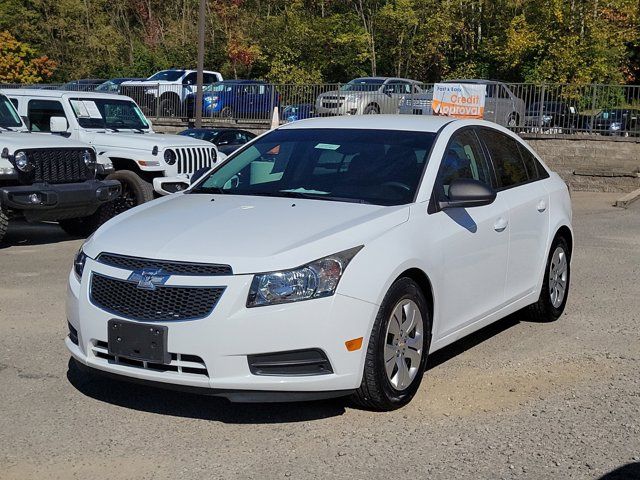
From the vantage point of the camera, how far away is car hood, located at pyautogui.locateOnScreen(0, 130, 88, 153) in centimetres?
1096

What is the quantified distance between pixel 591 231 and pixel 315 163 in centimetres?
878

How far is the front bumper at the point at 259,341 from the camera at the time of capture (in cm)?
461

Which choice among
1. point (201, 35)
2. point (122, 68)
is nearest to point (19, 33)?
point (122, 68)

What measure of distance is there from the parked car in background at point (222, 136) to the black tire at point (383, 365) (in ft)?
46.6

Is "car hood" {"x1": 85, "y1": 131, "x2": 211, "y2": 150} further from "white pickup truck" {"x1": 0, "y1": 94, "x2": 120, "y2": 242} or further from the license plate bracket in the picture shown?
the license plate bracket

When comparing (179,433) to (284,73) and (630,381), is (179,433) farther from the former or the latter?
(284,73)

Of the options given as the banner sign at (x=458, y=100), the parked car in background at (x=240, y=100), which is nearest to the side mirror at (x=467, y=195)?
the banner sign at (x=458, y=100)


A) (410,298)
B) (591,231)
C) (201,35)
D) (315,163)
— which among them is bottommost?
(591,231)

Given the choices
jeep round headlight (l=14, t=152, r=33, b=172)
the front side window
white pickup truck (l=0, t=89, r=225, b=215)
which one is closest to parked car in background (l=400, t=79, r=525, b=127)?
white pickup truck (l=0, t=89, r=225, b=215)

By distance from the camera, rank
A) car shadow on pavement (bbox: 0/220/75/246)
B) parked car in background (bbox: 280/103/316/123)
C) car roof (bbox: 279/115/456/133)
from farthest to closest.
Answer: parked car in background (bbox: 280/103/316/123)
car shadow on pavement (bbox: 0/220/75/246)
car roof (bbox: 279/115/456/133)

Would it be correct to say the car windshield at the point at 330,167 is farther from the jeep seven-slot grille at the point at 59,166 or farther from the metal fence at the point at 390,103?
the metal fence at the point at 390,103

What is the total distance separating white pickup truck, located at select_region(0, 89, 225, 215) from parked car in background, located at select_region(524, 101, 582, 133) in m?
11.8

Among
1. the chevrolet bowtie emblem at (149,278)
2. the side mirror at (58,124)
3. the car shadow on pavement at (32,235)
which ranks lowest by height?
the car shadow on pavement at (32,235)

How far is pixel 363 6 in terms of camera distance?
1588 inches
